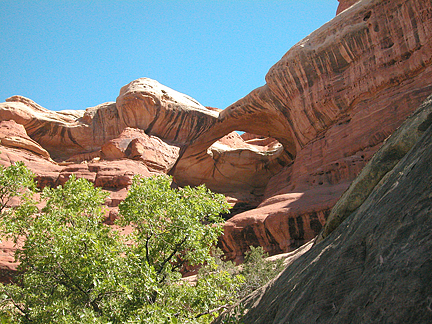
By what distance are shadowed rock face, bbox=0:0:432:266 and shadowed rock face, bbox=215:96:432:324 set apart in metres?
13.9

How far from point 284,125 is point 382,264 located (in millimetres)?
A: 27425

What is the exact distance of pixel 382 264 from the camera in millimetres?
4301

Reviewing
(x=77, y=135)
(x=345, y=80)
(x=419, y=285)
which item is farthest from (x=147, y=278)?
(x=77, y=135)

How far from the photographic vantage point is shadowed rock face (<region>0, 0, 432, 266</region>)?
21000 millimetres

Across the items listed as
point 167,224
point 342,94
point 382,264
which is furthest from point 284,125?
point 382,264

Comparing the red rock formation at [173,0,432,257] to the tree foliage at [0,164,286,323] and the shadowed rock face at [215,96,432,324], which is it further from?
the shadowed rock face at [215,96,432,324]

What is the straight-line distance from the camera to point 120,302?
9.16m

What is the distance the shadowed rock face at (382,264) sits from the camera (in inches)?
147

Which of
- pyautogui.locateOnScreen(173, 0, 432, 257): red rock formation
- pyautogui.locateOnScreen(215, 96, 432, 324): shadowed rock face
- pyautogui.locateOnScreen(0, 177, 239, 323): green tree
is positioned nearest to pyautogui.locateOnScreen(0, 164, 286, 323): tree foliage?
pyautogui.locateOnScreen(0, 177, 239, 323): green tree

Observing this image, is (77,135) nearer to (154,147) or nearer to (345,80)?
(154,147)

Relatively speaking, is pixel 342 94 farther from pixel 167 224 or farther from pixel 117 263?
pixel 117 263

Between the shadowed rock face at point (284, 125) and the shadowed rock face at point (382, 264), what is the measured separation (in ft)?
45.6

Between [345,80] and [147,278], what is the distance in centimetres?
1944

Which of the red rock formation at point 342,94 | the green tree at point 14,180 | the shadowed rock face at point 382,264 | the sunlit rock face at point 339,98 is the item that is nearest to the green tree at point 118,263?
the green tree at point 14,180
